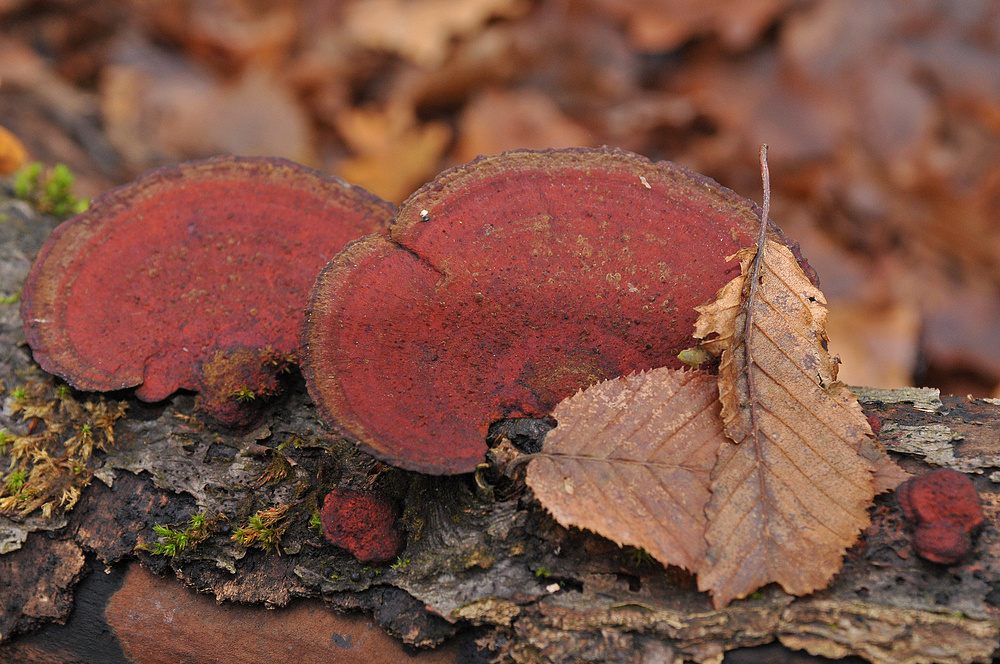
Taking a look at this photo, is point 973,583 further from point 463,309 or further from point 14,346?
point 14,346

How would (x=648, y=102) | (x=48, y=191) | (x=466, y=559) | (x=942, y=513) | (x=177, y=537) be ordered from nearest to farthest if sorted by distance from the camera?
(x=942, y=513), (x=466, y=559), (x=177, y=537), (x=48, y=191), (x=648, y=102)

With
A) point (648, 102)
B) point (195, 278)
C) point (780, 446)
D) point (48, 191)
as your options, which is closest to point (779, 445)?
point (780, 446)

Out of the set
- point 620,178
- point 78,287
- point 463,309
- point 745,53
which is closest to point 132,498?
point 78,287

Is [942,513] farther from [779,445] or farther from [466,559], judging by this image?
[466,559]

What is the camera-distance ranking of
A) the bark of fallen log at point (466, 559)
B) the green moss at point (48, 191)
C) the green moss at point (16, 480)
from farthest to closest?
1. the green moss at point (48, 191)
2. the green moss at point (16, 480)
3. the bark of fallen log at point (466, 559)

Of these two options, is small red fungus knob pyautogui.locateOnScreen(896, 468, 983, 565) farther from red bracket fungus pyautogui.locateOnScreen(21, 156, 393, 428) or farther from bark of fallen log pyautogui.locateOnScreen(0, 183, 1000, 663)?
red bracket fungus pyautogui.locateOnScreen(21, 156, 393, 428)

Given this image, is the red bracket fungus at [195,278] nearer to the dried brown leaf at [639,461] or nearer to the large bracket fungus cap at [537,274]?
the large bracket fungus cap at [537,274]

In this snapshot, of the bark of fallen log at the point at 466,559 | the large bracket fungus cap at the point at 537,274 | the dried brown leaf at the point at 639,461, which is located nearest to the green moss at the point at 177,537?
the bark of fallen log at the point at 466,559
